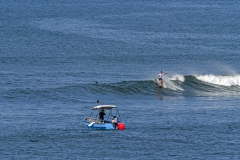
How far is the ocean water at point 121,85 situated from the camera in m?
53.9

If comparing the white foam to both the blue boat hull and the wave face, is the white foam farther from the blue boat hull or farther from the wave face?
the blue boat hull

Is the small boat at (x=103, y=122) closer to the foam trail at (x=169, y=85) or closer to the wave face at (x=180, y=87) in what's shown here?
the wave face at (x=180, y=87)

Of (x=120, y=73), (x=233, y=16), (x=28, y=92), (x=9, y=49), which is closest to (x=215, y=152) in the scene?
(x=28, y=92)

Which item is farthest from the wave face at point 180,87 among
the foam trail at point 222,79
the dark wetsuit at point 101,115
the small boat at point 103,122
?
the dark wetsuit at point 101,115

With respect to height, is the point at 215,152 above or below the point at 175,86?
below

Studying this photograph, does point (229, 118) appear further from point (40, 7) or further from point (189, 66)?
point (40, 7)

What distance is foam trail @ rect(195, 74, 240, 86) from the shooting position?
280ft

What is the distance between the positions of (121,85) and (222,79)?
1466 cm

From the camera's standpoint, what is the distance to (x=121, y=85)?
7956cm

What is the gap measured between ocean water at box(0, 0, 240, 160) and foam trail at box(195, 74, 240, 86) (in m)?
0.13

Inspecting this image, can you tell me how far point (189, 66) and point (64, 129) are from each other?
4232 centimetres

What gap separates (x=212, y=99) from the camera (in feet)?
245

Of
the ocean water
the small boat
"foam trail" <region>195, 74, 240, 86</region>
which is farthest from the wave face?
the small boat

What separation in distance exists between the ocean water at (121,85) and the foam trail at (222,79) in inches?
5.2
